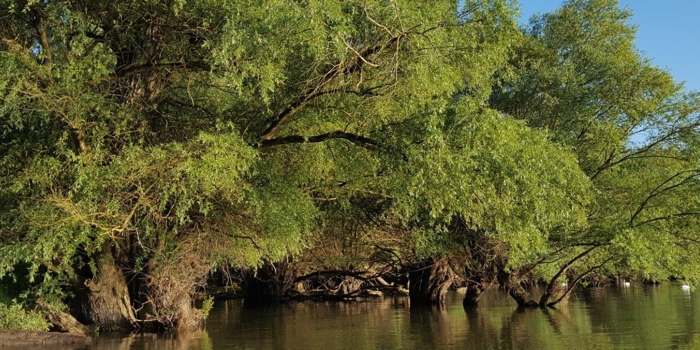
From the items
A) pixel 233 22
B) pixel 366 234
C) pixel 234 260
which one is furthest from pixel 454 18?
pixel 366 234

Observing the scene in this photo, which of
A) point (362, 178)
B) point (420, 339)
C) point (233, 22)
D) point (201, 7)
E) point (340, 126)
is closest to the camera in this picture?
point (233, 22)

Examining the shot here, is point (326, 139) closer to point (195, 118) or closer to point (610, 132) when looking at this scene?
point (195, 118)

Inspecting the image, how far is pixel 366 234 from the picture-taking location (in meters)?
27.1

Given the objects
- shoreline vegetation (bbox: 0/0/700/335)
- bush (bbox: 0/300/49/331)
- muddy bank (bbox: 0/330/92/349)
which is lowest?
muddy bank (bbox: 0/330/92/349)

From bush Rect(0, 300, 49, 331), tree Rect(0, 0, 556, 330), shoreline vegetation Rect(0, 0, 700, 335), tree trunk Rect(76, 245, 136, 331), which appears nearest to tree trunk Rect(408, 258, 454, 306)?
shoreline vegetation Rect(0, 0, 700, 335)

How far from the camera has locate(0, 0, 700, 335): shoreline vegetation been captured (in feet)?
48.1

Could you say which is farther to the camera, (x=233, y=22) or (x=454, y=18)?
(x=454, y=18)

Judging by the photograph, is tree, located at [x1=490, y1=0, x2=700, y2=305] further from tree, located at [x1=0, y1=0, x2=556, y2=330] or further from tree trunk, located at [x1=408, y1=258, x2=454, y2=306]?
tree, located at [x1=0, y1=0, x2=556, y2=330]

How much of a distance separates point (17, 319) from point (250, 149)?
765 cm

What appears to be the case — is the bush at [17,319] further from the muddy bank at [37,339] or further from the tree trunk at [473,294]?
the tree trunk at [473,294]

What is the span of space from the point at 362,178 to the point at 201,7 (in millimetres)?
7332

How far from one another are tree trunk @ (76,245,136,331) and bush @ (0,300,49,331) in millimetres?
1907

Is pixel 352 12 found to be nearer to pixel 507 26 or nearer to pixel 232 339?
pixel 507 26

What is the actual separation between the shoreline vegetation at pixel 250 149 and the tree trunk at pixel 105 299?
6cm
